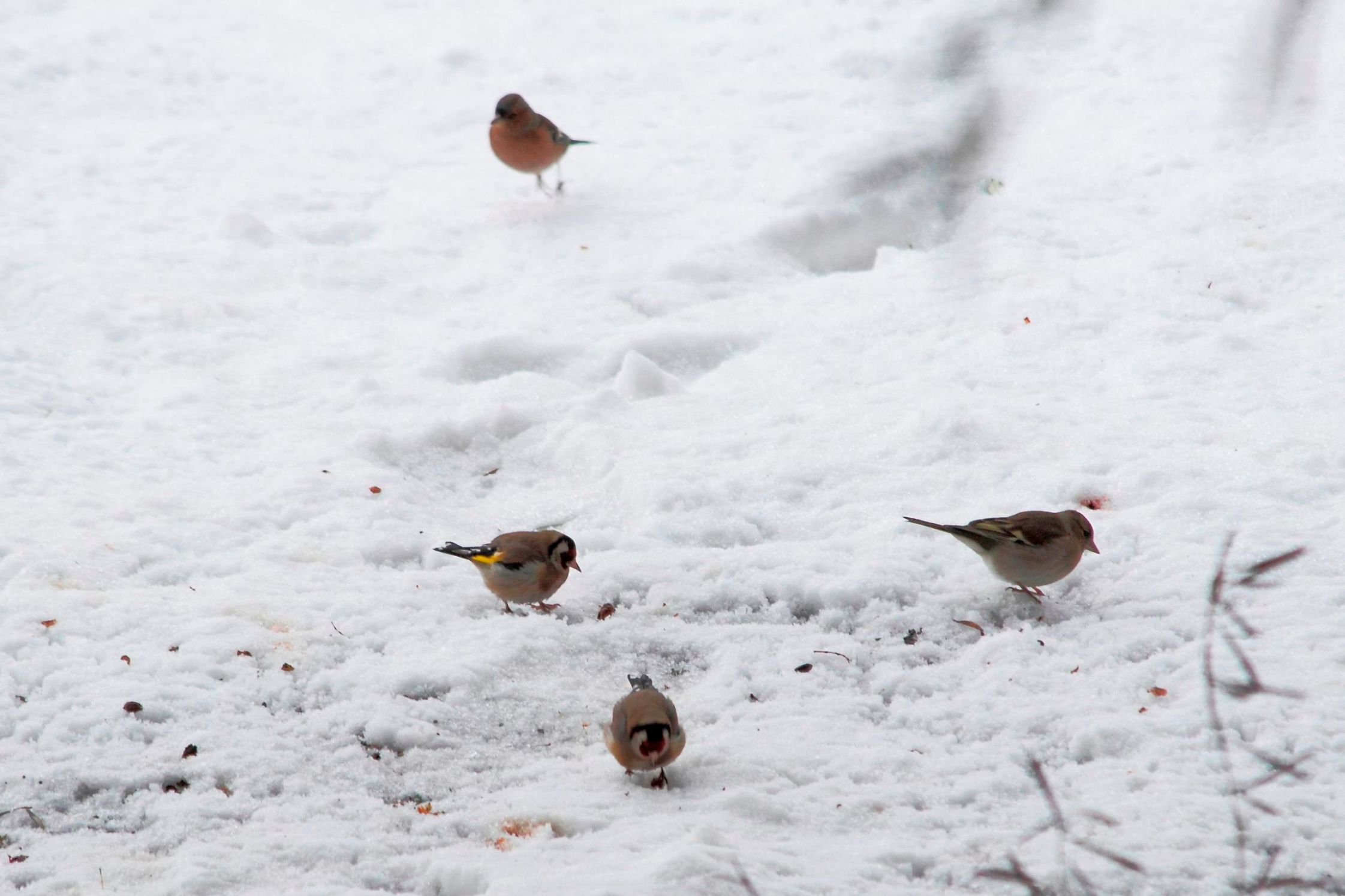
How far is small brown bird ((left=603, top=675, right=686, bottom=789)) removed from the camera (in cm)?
318

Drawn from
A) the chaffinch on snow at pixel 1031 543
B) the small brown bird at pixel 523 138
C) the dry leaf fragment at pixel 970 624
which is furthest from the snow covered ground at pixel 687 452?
the small brown bird at pixel 523 138

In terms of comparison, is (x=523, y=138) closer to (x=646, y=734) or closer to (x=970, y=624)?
(x=970, y=624)

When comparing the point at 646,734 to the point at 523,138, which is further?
the point at 523,138

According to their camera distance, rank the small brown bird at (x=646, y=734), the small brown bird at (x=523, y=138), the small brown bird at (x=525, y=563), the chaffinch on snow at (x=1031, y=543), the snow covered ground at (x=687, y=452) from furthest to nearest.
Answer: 1. the small brown bird at (x=523, y=138)
2. the small brown bird at (x=525, y=563)
3. the chaffinch on snow at (x=1031, y=543)
4. the small brown bird at (x=646, y=734)
5. the snow covered ground at (x=687, y=452)

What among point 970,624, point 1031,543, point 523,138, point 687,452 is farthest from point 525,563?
point 523,138

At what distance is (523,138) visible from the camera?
745cm

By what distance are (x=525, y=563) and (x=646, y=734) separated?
1105 millimetres

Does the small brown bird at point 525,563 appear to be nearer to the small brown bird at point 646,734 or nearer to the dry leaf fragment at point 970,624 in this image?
the small brown bird at point 646,734

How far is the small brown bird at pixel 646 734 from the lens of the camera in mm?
3184

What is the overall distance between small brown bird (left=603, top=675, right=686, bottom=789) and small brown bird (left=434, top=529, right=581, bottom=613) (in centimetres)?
92

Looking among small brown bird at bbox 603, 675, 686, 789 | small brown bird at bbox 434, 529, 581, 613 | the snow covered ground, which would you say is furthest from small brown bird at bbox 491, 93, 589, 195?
small brown bird at bbox 603, 675, 686, 789

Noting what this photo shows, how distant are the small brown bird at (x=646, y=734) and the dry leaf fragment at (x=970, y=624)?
4.02 feet

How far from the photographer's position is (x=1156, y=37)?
26.6 feet

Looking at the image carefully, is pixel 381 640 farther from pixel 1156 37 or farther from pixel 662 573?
pixel 1156 37
